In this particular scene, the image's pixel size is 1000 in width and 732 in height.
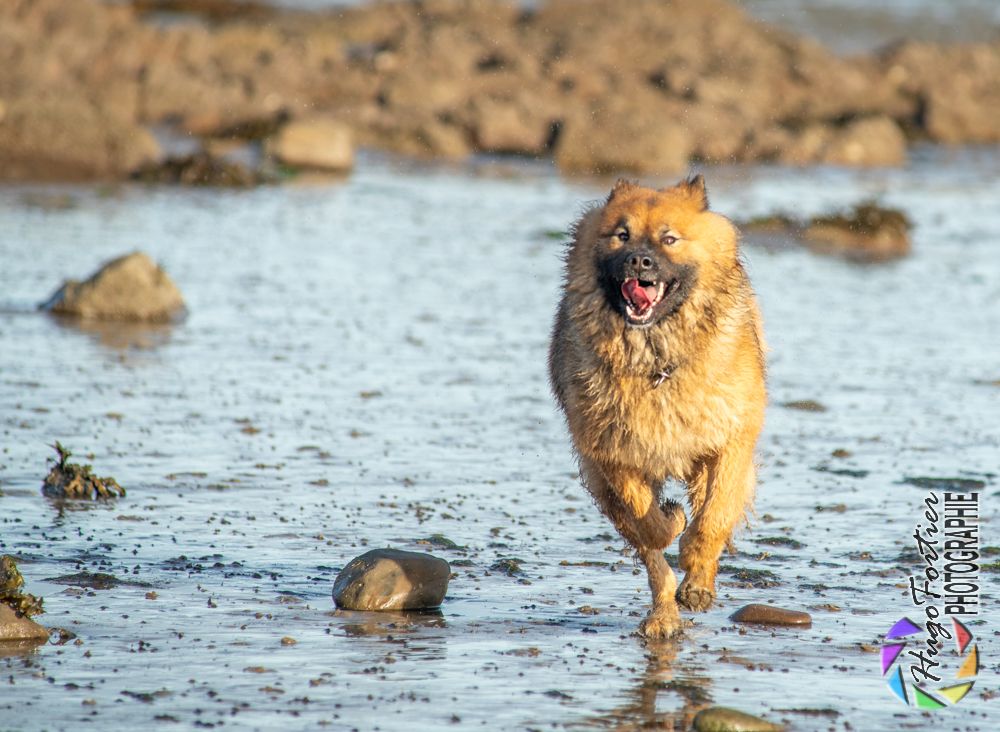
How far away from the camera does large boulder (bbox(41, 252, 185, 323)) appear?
14.6 meters

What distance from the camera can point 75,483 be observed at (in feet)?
29.6

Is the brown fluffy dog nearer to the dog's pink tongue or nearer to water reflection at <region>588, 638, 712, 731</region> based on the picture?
the dog's pink tongue

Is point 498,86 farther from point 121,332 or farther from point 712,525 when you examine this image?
Result: point 712,525

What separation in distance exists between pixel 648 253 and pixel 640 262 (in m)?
0.08

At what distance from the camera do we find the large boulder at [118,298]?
47.8 ft

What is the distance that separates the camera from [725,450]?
7410 mm

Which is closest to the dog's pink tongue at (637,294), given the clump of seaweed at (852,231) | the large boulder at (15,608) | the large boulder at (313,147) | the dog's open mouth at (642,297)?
the dog's open mouth at (642,297)

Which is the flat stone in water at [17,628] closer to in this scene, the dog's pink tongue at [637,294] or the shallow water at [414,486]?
the shallow water at [414,486]

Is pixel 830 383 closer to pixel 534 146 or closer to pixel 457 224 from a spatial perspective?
pixel 457 224

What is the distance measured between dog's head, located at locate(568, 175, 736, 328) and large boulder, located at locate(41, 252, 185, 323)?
25.9 ft

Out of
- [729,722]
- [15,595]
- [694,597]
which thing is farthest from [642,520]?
[15,595]

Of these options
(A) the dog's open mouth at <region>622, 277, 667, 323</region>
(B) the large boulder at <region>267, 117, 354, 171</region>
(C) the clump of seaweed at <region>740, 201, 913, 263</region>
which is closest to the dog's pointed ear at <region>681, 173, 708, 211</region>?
(A) the dog's open mouth at <region>622, 277, 667, 323</region>

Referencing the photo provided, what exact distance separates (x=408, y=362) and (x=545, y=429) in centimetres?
223

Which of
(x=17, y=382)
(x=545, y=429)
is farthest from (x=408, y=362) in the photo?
(x=17, y=382)
